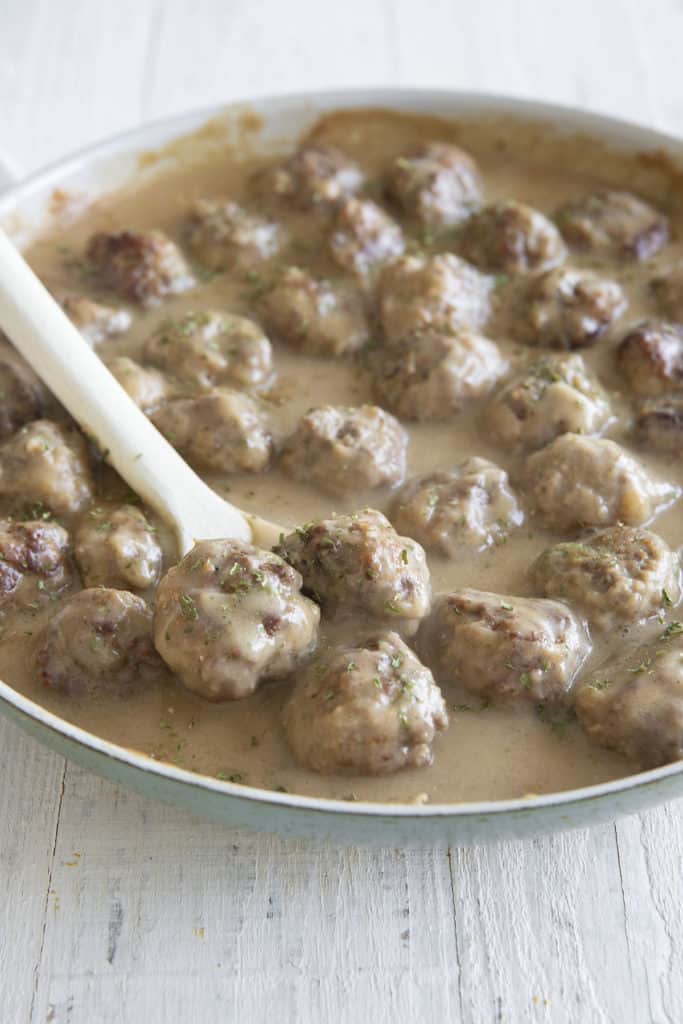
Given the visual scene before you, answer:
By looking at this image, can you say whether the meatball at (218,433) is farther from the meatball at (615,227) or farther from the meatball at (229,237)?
the meatball at (615,227)

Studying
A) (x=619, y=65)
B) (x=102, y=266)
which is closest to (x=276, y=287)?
(x=102, y=266)

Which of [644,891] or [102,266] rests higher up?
[102,266]

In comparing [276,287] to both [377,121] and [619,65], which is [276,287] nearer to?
[377,121]

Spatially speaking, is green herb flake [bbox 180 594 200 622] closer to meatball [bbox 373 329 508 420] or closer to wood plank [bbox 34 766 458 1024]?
wood plank [bbox 34 766 458 1024]

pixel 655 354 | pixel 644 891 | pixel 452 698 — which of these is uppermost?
pixel 655 354

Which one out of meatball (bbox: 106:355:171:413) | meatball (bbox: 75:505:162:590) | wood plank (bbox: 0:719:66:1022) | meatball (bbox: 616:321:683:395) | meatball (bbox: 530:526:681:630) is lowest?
wood plank (bbox: 0:719:66:1022)

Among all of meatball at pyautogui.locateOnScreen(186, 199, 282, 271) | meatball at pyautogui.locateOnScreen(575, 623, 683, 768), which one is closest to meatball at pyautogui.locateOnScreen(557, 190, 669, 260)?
meatball at pyautogui.locateOnScreen(186, 199, 282, 271)

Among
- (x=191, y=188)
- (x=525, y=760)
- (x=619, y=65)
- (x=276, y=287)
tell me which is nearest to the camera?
(x=525, y=760)

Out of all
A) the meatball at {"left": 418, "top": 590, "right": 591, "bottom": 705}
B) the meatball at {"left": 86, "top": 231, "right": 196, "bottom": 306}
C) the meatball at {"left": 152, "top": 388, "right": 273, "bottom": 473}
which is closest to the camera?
the meatball at {"left": 418, "top": 590, "right": 591, "bottom": 705}

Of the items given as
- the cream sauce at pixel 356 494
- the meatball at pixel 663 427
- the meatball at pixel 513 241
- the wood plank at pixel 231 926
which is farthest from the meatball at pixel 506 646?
the meatball at pixel 513 241
